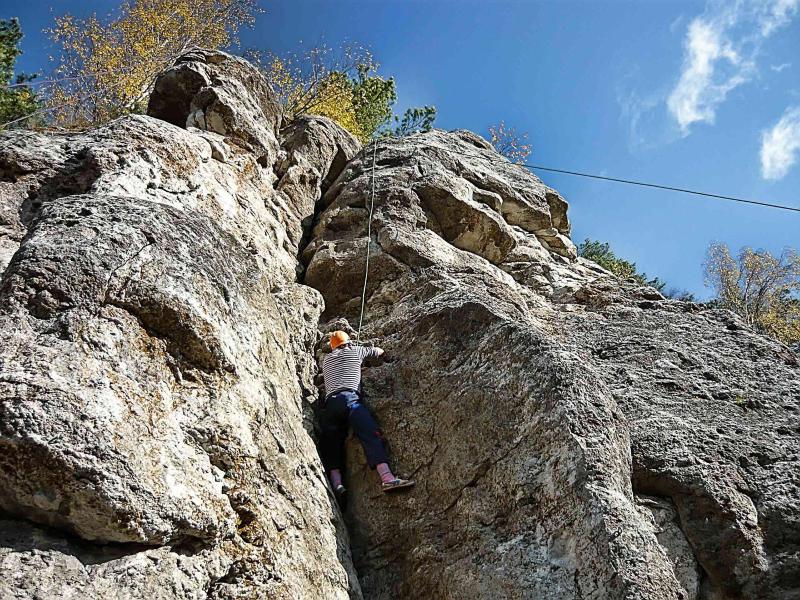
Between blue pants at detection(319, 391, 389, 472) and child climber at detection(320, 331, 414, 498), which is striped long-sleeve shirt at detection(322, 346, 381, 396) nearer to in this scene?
child climber at detection(320, 331, 414, 498)

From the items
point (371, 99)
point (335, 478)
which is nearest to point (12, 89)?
point (371, 99)

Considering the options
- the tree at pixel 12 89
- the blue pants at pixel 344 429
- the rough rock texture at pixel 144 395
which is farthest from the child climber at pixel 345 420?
the tree at pixel 12 89

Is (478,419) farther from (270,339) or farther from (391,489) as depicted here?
(270,339)

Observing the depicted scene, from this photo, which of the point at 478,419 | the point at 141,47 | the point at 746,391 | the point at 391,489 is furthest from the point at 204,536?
the point at 141,47

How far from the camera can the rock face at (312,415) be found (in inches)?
159

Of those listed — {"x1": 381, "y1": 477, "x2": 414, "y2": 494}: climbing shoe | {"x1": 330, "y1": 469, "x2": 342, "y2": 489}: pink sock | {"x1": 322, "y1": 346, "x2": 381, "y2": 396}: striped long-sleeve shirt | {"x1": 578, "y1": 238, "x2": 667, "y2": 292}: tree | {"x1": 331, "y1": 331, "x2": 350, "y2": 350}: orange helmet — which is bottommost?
{"x1": 381, "y1": 477, "x2": 414, "y2": 494}: climbing shoe

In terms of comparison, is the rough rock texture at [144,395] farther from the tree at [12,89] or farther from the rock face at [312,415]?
the tree at [12,89]

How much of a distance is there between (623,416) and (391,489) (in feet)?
8.23

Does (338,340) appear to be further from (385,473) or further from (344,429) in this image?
(385,473)

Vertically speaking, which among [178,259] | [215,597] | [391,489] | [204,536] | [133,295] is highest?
[178,259]

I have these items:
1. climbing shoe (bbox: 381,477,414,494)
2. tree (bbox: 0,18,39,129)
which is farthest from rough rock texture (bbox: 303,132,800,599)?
tree (bbox: 0,18,39,129)

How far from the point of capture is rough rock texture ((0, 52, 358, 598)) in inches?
151

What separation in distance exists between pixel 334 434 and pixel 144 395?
2.69 m

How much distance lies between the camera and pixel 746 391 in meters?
7.45
